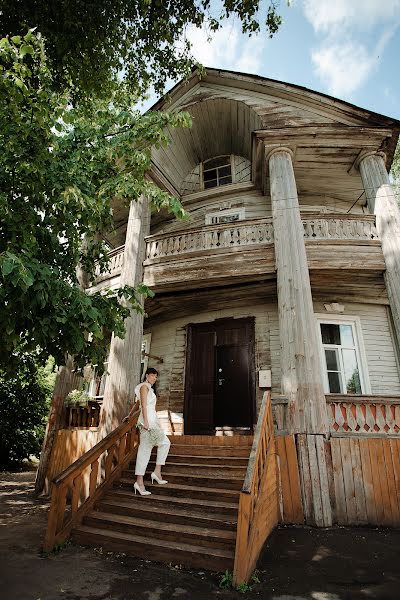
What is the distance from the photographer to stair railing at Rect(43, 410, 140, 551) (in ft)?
14.8

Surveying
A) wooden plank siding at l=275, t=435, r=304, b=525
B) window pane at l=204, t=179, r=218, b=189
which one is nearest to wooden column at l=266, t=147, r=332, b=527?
wooden plank siding at l=275, t=435, r=304, b=525

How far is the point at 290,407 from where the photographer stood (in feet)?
20.4

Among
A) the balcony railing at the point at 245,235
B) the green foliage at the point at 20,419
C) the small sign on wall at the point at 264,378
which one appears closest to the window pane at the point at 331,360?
the small sign on wall at the point at 264,378

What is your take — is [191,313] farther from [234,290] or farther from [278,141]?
[278,141]

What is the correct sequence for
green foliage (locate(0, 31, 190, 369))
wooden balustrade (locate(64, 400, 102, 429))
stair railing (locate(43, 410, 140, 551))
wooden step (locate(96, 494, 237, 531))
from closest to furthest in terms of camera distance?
green foliage (locate(0, 31, 190, 369)) → wooden step (locate(96, 494, 237, 531)) → stair railing (locate(43, 410, 140, 551)) → wooden balustrade (locate(64, 400, 102, 429))

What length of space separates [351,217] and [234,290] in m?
3.50

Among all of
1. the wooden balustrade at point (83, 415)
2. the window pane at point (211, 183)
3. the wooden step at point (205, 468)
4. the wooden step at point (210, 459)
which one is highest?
the window pane at point (211, 183)

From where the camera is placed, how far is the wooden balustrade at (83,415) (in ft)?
28.8

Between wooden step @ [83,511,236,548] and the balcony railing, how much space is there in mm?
5881

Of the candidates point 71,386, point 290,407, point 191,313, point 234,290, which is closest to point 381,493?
point 290,407

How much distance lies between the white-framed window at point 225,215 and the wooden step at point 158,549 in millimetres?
9007

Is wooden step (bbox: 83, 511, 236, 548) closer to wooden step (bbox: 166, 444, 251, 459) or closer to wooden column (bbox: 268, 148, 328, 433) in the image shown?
wooden step (bbox: 166, 444, 251, 459)

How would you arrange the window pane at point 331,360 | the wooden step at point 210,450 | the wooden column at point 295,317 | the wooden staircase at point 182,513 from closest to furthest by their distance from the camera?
the wooden staircase at point 182,513
the wooden step at point 210,450
the wooden column at point 295,317
the window pane at point 331,360

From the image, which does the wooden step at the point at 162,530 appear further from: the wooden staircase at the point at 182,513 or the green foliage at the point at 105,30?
the green foliage at the point at 105,30
